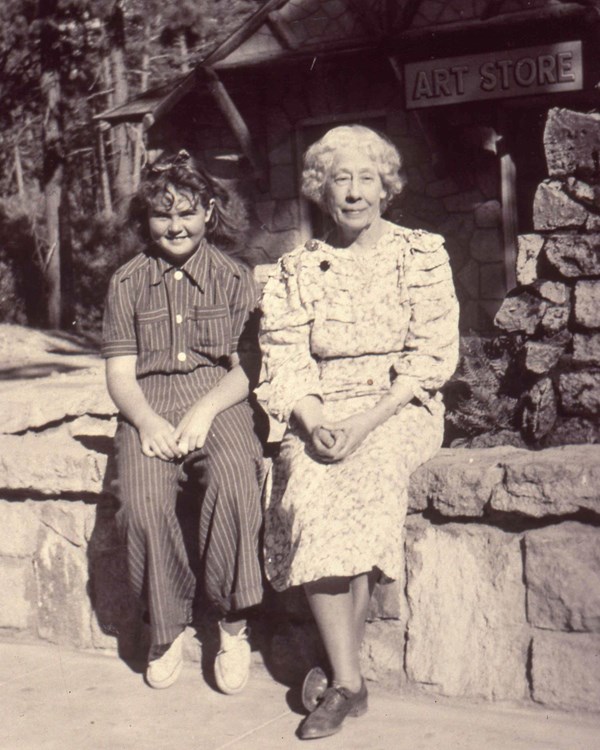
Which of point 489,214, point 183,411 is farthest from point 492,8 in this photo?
point 183,411

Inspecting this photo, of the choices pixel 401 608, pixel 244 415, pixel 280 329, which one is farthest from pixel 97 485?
pixel 401 608

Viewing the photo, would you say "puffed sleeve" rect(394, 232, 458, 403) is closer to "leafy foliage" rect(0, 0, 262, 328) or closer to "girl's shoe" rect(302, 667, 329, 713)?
"girl's shoe" rect(302, 667, 329, 713)

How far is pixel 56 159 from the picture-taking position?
13.9 m

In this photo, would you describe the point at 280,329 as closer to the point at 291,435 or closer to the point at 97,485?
the point at 291,435

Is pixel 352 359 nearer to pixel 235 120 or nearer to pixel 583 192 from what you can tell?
pixel 583 192

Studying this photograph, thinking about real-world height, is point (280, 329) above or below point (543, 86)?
below

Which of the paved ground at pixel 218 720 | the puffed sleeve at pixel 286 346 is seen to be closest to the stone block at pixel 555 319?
the puffed sleeve at pixel 286 346

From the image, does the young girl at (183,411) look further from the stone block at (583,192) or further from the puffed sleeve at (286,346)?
the stone block at (583,192)

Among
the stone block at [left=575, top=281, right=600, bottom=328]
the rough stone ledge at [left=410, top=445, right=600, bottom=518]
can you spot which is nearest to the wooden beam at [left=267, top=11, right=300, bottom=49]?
the stone block at [left=575, top=281, right=600, bottom=328]

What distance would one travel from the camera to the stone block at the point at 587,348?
3531mm

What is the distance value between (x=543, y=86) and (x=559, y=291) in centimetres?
486

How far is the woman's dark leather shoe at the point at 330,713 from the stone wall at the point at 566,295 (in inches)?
44.2

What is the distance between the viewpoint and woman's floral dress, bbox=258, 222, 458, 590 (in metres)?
3.03

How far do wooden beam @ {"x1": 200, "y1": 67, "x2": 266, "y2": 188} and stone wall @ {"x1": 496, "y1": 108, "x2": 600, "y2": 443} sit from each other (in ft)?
20.7
